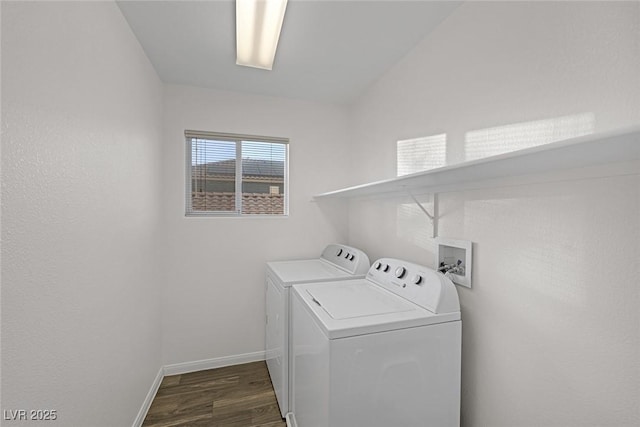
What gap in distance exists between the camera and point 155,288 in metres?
2.17

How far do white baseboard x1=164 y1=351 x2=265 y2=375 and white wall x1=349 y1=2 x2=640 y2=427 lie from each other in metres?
1.81

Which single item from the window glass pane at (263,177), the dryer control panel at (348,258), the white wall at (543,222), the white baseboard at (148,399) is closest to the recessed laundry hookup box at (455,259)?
the white wall at (543,222)

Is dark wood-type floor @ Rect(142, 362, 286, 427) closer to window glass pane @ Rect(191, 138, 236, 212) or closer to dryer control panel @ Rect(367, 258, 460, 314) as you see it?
dryer control panel @ Rect(367, 258, 460, 314)

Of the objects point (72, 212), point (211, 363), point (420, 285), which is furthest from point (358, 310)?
point (211, 363)

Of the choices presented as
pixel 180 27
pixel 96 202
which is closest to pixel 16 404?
pixel 96 202

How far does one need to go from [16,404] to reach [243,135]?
86.0 inches

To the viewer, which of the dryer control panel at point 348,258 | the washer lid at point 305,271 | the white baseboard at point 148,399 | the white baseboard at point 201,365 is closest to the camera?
the white baseboard at point 148,399

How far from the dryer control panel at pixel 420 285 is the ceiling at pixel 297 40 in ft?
Answer: 4.66

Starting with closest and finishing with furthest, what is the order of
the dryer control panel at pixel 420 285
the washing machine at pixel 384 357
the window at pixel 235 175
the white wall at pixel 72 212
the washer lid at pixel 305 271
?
1. the white wall at pixel 72 212
2. the washing machine at pixel 384 357
3. the dryer control panel at pixel 420 285
4. the washer lid at pixel 305 271
5. the window at pixel 235 175

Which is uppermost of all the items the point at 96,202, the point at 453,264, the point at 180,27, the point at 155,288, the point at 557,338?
the point at 180,27

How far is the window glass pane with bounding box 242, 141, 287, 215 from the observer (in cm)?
265

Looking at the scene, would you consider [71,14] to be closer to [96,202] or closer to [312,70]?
[96,202]

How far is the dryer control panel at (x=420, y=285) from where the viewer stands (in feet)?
4.35

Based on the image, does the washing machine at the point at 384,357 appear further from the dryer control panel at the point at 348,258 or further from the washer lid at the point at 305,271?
the dryer control panel at the point at 348,258
